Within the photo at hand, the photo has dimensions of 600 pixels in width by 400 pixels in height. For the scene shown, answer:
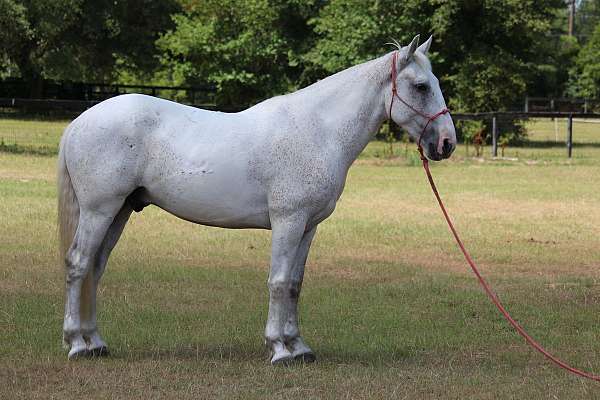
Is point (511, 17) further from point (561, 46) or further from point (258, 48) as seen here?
point (561, 46)

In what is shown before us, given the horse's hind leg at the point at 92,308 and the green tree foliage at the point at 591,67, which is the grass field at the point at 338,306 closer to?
the horse's hind leg at the point at 92,308

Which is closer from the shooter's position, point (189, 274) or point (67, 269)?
point (67, 269)

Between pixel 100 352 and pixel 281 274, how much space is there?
1315 millimetres

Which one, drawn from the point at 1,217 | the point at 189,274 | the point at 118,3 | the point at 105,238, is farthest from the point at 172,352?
the point at 118,3

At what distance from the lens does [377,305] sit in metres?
9.14

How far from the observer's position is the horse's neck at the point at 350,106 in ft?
22.3

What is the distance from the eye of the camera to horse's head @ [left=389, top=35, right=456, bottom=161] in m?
6.71

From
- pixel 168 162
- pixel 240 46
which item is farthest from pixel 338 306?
pixel 240 46

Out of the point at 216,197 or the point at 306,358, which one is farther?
the point at 306,358

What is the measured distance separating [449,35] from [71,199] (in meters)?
30.9

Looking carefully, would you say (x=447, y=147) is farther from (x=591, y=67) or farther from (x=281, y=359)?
(x=591, y=67)

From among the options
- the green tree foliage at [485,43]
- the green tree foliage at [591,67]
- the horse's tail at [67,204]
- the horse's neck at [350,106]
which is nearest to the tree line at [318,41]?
the green tree foliage at [485,43]

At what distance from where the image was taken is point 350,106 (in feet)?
22.5

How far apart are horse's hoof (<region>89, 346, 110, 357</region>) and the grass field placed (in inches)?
4.3
